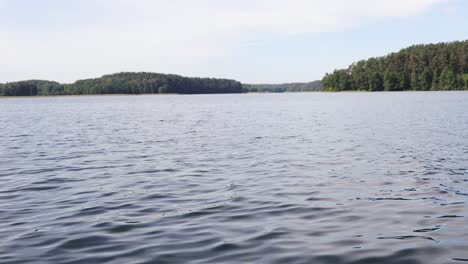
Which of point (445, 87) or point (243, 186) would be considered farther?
point (445, 87)

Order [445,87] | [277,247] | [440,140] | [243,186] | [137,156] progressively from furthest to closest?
[445,87]
[440,140]
[137,156]
[243,186]
[277,247]

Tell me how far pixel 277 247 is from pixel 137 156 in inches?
636

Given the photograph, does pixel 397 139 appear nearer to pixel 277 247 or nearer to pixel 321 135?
pixel 321 135

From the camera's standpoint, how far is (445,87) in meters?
184

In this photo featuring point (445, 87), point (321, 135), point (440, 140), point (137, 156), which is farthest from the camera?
point (445, 87)

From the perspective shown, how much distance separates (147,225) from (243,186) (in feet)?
17.5

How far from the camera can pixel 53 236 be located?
10984mm

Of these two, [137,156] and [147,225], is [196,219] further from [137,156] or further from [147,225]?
[137,156]

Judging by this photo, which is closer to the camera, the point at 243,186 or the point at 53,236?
the point at 53,236

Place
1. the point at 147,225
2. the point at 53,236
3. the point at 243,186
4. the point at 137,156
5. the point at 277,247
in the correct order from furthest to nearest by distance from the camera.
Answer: the point at 137,156
the point at 243,186
the point at 147,225
the point at 53,236
the point at 277,247

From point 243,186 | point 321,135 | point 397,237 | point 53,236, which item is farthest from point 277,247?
point 321,135

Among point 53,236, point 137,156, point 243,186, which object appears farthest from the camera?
point 137,156

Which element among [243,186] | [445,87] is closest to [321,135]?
[243,186]

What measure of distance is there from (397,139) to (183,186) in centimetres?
1756
